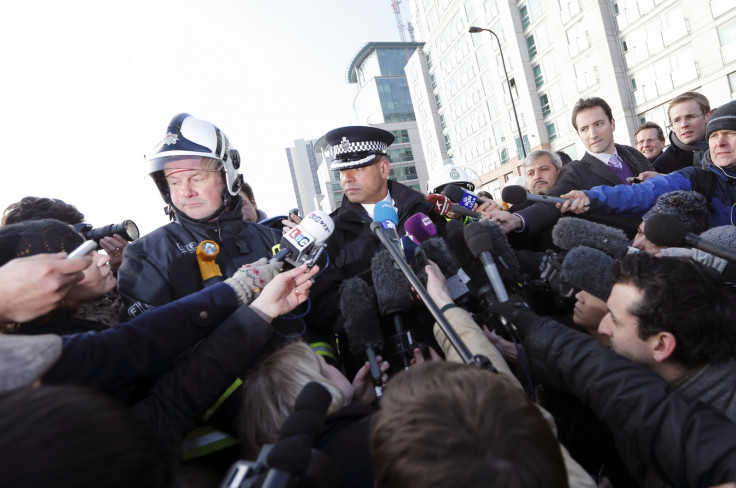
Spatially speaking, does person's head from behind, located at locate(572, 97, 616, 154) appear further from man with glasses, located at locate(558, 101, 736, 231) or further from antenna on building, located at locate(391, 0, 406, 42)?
antenna on building, located at locate(391, 0, 406, 42)

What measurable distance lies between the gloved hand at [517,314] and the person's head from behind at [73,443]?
1.34 meters

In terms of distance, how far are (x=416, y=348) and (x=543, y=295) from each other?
4.81 ft

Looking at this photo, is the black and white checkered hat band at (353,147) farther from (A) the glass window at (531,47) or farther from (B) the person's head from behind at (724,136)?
(A) the glass window at (531,47)

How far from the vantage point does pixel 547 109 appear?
94.3 ft

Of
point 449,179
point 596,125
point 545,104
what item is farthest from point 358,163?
point 545,104

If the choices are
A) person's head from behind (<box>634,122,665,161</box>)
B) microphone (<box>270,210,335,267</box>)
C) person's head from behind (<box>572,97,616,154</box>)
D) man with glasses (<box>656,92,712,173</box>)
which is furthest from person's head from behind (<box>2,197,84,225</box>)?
person's head from behind (<box>634,122,665,161</box>)

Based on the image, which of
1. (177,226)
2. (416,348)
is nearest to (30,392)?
(416,348)

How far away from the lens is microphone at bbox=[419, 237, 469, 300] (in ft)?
6.74

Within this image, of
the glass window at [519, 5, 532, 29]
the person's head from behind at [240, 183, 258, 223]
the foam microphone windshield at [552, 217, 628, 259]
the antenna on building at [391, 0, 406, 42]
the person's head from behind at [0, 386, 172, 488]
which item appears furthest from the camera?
the antenna on building at [391, 0, 406, 42]

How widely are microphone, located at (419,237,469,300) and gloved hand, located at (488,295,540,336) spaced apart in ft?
1.02

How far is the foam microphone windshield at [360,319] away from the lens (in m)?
1.90

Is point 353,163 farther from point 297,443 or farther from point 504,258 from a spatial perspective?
point 297,443

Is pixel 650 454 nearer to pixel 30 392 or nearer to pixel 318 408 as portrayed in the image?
pixel 318 408

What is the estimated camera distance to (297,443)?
0.87 m
